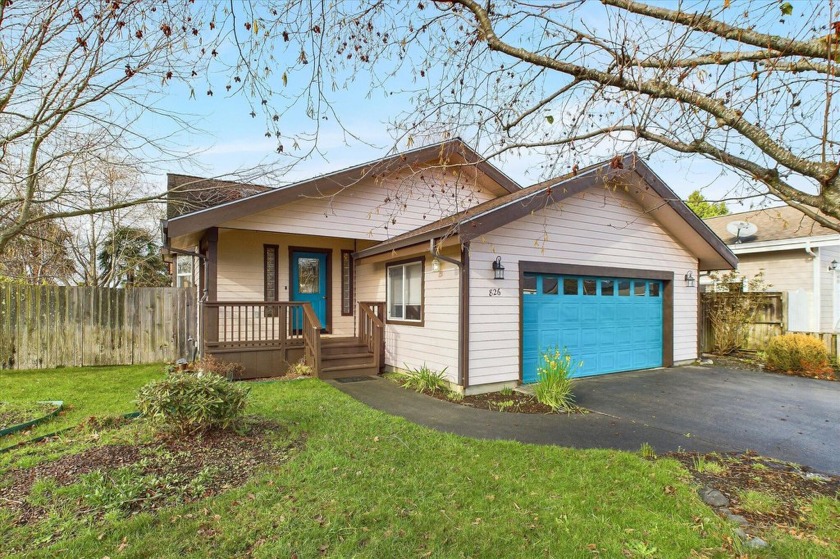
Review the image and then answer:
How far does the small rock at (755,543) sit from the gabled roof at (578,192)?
12.2 feet

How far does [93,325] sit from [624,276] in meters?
11.8

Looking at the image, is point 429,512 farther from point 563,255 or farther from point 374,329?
point 563,255

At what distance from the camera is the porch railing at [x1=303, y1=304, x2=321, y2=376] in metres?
8.45

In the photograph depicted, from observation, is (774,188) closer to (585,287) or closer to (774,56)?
(774,56)

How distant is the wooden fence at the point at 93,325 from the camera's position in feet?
29.3

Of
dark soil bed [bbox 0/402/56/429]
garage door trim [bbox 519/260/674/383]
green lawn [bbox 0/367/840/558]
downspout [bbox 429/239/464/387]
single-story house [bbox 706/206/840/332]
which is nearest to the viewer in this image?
green lawn [bbox 0/367/840/558]

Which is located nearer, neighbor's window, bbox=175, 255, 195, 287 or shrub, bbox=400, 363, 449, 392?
shrub, bbox=400, 363, 449, 392

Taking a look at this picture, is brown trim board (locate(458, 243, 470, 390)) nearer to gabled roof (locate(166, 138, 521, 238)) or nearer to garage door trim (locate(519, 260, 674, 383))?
garage door trim (locate(519, 260, 674, 383))

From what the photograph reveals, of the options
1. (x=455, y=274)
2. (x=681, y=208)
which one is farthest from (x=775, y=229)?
(x=455, y=274)

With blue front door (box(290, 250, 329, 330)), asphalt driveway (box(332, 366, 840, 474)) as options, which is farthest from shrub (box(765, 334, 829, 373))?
blue front door (box(290, 250, 329, 330))

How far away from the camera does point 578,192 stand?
8398 millimetres

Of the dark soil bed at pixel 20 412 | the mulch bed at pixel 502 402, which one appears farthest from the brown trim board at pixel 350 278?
the dark soil bed at pixel 20 412

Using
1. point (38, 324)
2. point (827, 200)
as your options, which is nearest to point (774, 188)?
point (827, 200)

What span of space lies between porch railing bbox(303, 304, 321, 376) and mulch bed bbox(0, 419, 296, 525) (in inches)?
149
